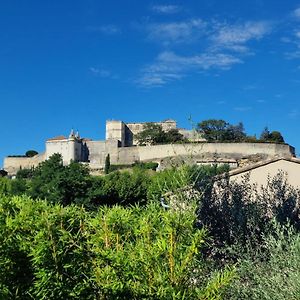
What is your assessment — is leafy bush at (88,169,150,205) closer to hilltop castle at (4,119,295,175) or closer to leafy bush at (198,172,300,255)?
leafy bush at (198,172,300,255)

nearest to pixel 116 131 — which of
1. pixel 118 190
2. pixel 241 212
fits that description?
pixel 118 190

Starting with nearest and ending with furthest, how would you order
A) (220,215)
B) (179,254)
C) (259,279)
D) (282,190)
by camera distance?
(179,254) < (259,279) < (220,215) < (282,190)

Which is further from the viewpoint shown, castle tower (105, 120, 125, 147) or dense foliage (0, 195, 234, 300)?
castle tower (105, 120, 125, 147)

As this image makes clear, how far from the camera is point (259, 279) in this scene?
2.84 meters

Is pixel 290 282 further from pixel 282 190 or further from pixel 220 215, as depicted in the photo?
pixel 282 190

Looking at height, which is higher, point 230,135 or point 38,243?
point 230,135

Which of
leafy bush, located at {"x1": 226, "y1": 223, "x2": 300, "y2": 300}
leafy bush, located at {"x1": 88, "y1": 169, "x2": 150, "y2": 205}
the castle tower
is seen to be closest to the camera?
leafy bush, located at {"x1": 226, "y1": 223, "x2": 300, "y2": 300}

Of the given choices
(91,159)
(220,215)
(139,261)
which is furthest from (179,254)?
(91,159)

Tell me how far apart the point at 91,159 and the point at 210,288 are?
8137 centimetres

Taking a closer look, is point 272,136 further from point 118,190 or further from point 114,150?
point 118,190

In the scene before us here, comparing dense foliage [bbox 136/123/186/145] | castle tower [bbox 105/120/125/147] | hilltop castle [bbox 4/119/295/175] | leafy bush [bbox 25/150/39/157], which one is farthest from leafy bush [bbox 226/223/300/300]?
leafy bush [bbox 25/150/39/157]

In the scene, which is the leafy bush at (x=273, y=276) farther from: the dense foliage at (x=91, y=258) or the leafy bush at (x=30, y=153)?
the leafy bush at (x=30, y=153)

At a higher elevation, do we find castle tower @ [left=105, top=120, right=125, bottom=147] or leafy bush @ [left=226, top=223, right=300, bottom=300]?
castle tower @ [left=105, top=120, right=125, bottom=147]

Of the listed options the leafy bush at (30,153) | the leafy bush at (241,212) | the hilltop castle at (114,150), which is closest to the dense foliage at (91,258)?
the leafy bush at (241,212)
